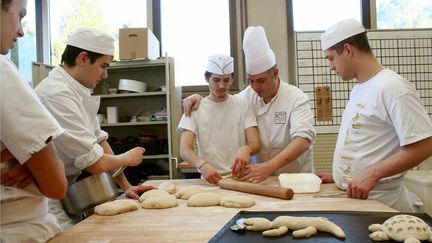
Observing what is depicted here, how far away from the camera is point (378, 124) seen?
54.9 inches

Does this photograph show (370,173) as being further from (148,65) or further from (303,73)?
(148,65)

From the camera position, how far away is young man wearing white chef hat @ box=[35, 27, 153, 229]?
1292 millimetres

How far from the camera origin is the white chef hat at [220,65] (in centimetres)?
203

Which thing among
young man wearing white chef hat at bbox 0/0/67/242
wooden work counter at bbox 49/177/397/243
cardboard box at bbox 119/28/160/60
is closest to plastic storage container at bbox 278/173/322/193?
wooden work counter at bbox 49/177/397/243

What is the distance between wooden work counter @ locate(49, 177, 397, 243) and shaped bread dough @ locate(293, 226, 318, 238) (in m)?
0.22

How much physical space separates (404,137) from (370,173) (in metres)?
0.18

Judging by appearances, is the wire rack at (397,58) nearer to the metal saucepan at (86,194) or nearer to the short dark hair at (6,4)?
the metal saucepan at (86,194)

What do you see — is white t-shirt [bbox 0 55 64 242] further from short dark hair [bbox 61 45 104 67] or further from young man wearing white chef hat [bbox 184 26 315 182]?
young man wearing white chef hat [bbox 184 26 315 182]

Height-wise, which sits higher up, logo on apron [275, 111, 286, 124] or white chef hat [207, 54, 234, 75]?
white chef hat [207, 54, 234, 75]

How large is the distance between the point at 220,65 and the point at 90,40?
775mm

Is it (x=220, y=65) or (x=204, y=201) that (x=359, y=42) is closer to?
(x=220, y=65)

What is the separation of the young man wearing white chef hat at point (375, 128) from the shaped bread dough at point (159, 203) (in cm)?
67

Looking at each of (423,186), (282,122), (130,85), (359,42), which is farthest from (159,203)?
(130,85)

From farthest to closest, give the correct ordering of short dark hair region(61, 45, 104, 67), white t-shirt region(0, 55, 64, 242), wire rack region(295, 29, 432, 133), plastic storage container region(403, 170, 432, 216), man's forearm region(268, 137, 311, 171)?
wire rack region(295, 29, 432, 133)
plastic storage container region(403, 170, 432, 216)
man's forearm region(268, 137, 311, 171)
short dark hair region(61, 45, 104, 67)
white t-shirt region(0, 55, 64, 242)
